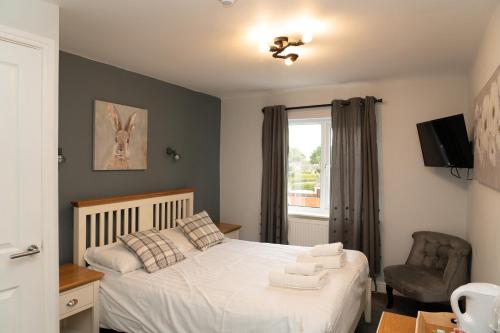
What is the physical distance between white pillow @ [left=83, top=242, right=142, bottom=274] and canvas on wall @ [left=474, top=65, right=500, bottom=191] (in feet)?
8.65

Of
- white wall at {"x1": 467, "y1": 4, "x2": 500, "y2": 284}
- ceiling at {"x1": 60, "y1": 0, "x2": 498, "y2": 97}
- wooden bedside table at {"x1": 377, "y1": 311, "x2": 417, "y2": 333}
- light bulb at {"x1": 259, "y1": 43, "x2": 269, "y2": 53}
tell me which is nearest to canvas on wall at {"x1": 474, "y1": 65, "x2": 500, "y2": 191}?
white wall at {"x1": 467, "y1": 4, "x2": 500, "y2": 284}

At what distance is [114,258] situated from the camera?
2672mm

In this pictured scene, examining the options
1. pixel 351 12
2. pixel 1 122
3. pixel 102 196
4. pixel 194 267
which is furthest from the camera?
pixel 102 196

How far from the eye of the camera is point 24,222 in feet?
6.02

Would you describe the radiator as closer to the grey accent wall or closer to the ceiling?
the grey accent wall

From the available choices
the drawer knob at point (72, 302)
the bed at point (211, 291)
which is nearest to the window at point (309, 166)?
the bed at point (211, 291)

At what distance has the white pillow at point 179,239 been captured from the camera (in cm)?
326

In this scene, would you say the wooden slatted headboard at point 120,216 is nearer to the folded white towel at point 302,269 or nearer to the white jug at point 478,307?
the folded white towel at point 302,269

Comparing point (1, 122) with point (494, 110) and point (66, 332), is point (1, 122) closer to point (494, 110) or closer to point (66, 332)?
point (66, 332)

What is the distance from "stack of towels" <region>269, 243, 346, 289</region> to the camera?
228cm

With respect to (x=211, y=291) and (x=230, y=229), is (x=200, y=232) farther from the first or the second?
(x=211, y=291)

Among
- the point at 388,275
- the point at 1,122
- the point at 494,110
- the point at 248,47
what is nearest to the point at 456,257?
the point at 388,275

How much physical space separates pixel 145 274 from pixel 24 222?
1082 millimetres

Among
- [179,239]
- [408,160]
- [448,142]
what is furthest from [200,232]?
[448,142]
